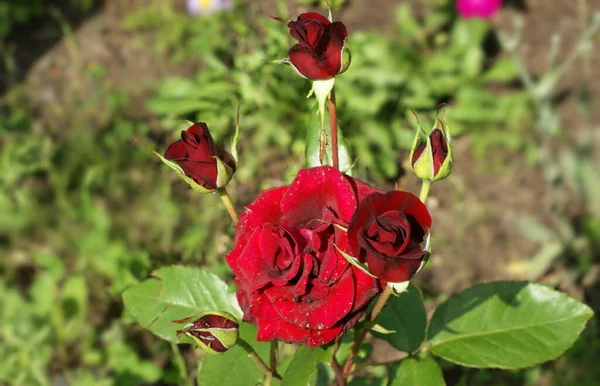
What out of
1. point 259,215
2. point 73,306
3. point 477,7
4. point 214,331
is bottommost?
point 73,306

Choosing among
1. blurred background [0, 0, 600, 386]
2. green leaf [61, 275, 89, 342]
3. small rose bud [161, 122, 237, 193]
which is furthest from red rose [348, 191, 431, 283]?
green leaf [61, 275, 89, 342]

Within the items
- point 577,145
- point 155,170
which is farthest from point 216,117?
point 577,145

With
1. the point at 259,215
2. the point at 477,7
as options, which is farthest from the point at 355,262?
the point at 477,7

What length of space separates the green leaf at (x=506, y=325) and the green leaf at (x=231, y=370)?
246 millimetres

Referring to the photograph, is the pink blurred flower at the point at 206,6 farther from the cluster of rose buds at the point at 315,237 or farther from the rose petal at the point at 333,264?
the rose petal at the point at 333,264

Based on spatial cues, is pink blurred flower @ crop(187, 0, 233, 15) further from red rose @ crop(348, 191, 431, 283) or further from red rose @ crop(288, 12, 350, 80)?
red rose @ crop(348, 191, 431, 283)

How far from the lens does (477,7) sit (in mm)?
2502

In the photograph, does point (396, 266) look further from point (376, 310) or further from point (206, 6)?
point (206, 6)

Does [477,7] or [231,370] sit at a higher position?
[477,7]

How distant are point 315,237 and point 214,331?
0.15 meters

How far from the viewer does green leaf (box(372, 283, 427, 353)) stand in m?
0.91

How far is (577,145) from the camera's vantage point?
7.75 ft

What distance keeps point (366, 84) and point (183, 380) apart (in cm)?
127

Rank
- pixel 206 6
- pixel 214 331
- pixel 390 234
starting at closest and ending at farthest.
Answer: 1. pixel 390 234
2. pixel 214 331
3. pixel 206 6
